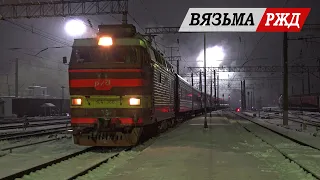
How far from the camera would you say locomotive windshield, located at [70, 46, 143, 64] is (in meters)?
15.0

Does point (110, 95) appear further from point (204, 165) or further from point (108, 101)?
point (204, 165)

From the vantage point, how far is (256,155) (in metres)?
14.0

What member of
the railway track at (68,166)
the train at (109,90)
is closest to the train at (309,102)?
the train at (109,90)

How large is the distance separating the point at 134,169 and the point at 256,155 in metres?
5.23

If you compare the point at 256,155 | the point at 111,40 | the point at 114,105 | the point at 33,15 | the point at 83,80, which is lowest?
the point at 256,155

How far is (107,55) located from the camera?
15195 mm

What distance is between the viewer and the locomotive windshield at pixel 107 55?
15031 millimetres

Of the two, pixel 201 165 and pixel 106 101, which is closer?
pixel 201 165

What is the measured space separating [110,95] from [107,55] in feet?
5.38

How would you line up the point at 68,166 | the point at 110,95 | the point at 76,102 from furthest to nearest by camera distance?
1. the point at 76,102
2. the point at 110,95
3. the point at 68,166

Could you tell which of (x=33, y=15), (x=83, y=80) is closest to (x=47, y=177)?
(x=83, y=80)

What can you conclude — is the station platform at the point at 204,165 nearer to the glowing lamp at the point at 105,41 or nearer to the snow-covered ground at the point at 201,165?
the snow-covered ground at the point at 201,165

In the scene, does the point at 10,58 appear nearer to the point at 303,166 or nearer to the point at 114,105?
the point at 114,105

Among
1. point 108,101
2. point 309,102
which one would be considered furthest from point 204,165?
point 309,102
